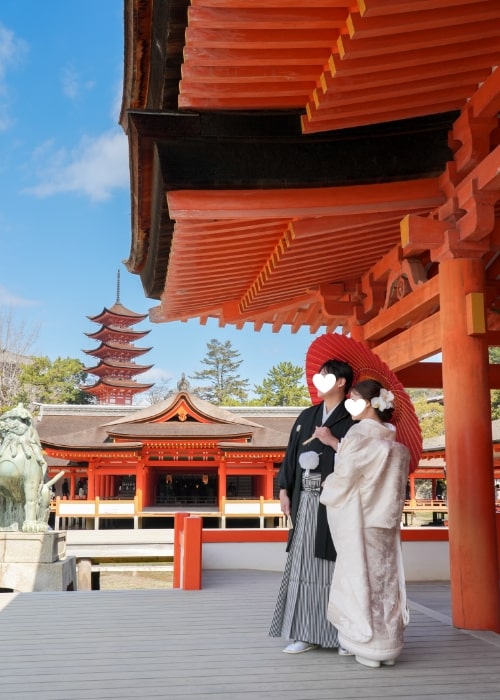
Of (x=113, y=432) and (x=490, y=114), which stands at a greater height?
(x=490, y=114)

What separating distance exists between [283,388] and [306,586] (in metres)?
45.7

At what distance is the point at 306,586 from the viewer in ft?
10.4

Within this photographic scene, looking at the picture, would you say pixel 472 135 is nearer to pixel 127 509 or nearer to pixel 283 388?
pixel 127 509

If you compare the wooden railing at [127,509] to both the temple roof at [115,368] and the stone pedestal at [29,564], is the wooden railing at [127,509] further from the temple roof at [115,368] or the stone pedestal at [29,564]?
the temple roof at [115,368]

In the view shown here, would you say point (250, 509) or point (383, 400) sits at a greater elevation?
point (383, 400)

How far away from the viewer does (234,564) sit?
6.12 meters

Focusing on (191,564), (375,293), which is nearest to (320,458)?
(191,564)

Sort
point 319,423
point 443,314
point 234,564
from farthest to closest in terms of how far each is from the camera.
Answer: point 234,564
point 443,314
point 319,423

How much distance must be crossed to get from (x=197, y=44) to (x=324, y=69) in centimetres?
60

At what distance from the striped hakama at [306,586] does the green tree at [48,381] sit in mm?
34172

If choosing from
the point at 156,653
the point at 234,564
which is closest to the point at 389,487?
the point at 156,653

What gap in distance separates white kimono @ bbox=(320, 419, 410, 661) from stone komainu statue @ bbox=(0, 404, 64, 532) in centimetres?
759

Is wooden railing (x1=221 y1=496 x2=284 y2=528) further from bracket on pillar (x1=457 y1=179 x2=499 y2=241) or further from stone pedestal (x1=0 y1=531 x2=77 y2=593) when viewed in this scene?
bracket on pillar (x1=457 y1=179 x2=499 y2=241)

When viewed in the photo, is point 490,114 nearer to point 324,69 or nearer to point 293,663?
point 324,69
